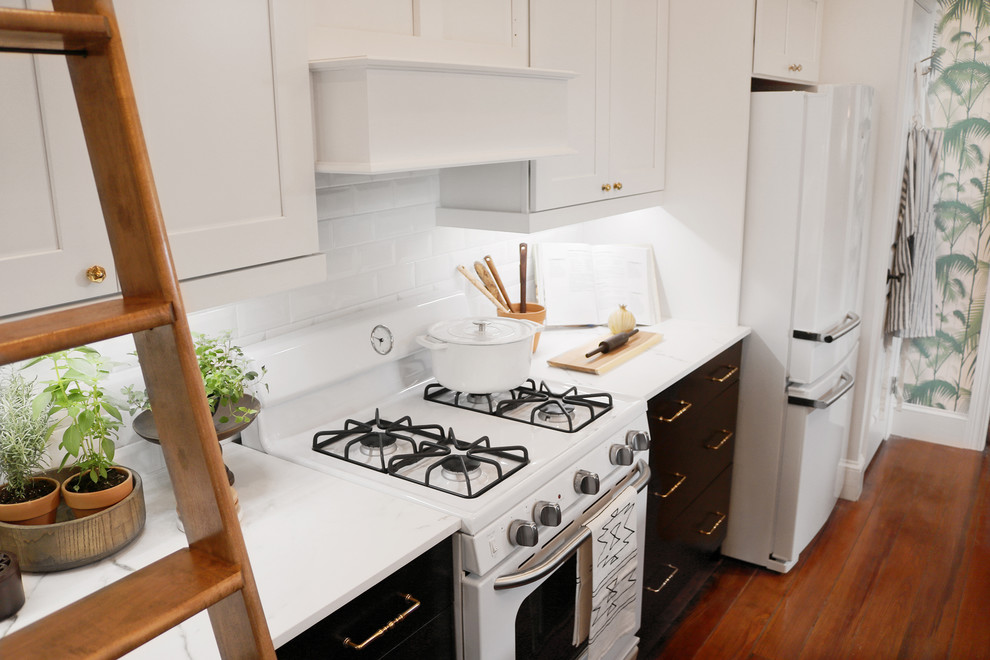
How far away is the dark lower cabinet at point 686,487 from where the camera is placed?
7.79 ft

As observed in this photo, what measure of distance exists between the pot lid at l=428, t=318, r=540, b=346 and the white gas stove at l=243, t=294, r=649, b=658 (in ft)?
0.35

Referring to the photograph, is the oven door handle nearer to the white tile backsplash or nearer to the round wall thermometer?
the round wall thermometer

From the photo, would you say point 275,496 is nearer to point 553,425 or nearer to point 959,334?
point 553,425

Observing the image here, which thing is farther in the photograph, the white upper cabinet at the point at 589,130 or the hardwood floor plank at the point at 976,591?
the hardwood floor plank at the point at 976,591

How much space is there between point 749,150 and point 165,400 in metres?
2.28

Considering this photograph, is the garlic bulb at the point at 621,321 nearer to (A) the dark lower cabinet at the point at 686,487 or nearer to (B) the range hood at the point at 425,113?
(A) the dark lower cabinet at the point at 686,487

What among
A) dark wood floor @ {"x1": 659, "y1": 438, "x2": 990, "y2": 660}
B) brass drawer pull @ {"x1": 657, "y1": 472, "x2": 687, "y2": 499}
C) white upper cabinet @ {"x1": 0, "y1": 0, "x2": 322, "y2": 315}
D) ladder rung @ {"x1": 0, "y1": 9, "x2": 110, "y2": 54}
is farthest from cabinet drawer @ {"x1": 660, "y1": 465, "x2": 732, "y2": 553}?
ladder rung @ {"x1": 0, "y1": 9, "x2": 110, "y2": 54}

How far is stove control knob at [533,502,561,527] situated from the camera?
1688mm

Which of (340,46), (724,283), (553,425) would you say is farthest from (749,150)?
(340,46)

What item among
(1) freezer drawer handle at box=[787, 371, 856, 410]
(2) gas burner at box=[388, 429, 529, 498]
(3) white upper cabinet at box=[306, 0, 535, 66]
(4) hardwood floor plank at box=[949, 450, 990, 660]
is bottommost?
(4) hardwood floor plank at box=[949, 450, 990, 660]

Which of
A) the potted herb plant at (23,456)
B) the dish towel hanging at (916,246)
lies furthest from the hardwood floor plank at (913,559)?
the potted herb plant at (23,456)

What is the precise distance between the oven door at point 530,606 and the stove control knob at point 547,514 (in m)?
0.07

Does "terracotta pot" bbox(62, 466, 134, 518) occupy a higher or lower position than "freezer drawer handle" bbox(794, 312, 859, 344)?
higher

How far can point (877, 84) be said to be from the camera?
321 centimetres
